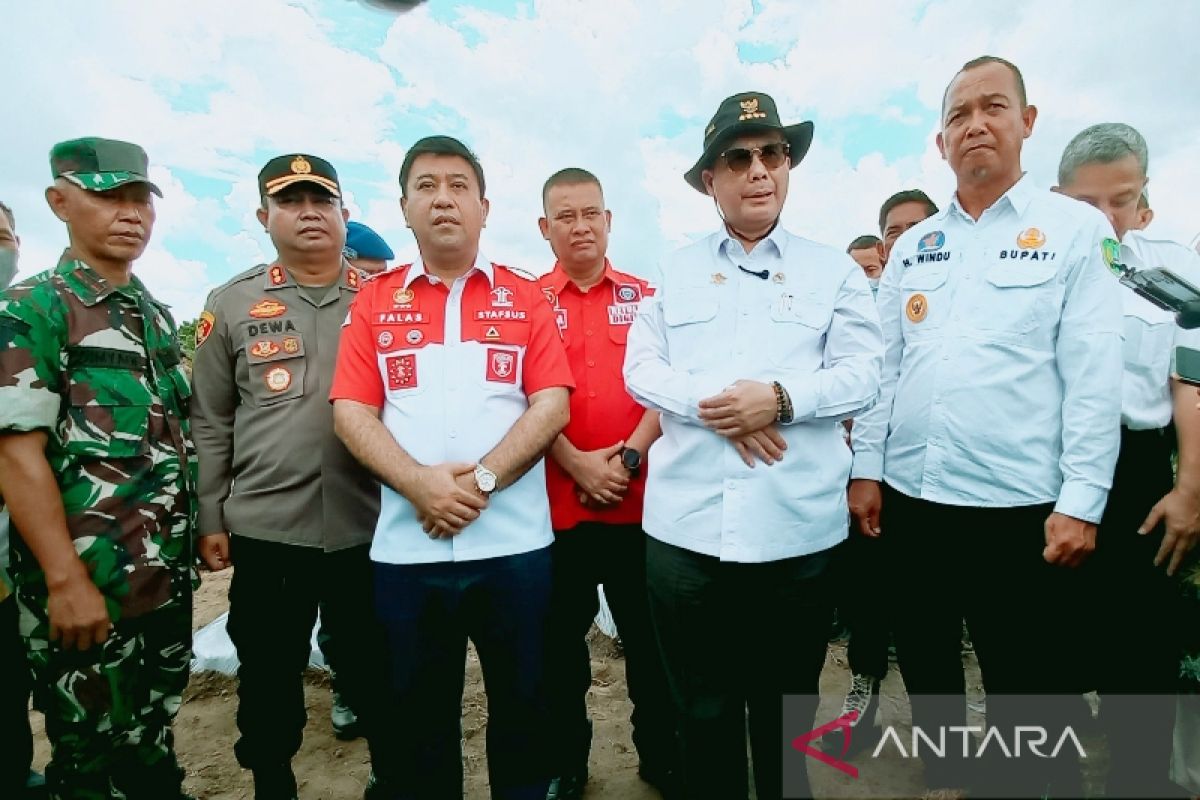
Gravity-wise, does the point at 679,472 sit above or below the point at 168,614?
above

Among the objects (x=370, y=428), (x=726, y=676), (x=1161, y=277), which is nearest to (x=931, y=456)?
(x=1161, y=277)

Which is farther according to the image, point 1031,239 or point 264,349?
point 264,349

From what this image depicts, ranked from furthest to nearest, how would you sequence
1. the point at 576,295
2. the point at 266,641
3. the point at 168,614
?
the point at 576,295, the point at 266,641, the point at 168,614

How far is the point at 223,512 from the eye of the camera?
2.65 metres

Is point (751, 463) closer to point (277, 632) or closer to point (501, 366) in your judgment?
point (501, 366)

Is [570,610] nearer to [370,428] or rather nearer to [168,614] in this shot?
[370,428]

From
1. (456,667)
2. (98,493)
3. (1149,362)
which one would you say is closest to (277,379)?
(98,493)

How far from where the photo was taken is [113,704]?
2.21 metres

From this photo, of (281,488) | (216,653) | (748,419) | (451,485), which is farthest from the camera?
(216,653)

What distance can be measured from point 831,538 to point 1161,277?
4.20ft

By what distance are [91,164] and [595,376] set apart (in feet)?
7.02

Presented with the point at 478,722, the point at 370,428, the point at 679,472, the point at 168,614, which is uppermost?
the point at 370,428

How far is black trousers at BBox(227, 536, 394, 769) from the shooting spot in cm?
258

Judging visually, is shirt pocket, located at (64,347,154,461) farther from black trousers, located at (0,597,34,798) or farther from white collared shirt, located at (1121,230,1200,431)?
white collared shirt, located at (1121,230,1200,431)
